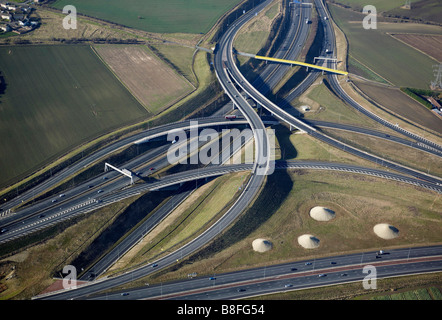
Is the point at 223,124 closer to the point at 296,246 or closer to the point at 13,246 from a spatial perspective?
the point at 296,246

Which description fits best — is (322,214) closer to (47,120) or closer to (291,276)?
(291,276)

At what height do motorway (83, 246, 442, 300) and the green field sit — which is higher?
the green field

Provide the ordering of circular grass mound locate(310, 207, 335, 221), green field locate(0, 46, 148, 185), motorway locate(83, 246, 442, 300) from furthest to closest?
green field locate(0, 46, 148, 185) → circular grass mound locate(310, 207, 335, 221) → motorway locate(83, 246, 442, 300)

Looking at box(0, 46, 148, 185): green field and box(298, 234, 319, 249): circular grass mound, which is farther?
box(0, 46, 148, 185): green field

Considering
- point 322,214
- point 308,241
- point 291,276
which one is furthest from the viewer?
point 322,214

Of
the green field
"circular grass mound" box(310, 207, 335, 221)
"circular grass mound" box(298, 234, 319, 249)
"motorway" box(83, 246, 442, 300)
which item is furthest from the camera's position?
the green field

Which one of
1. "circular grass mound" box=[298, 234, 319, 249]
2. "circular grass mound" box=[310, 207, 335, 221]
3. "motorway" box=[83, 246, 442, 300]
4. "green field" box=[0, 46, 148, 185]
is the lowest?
"motorway" box=[83, 246, 442, 300]

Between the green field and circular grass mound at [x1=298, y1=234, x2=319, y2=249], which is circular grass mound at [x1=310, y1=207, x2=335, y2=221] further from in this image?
the green field

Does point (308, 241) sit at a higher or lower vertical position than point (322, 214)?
lower

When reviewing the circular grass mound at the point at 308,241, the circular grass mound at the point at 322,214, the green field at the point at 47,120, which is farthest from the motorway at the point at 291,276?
the green field at the point at 47,120

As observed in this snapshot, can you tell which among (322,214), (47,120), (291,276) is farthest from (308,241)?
(47,120)

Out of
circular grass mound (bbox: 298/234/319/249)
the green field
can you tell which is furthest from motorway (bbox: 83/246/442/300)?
the green field
